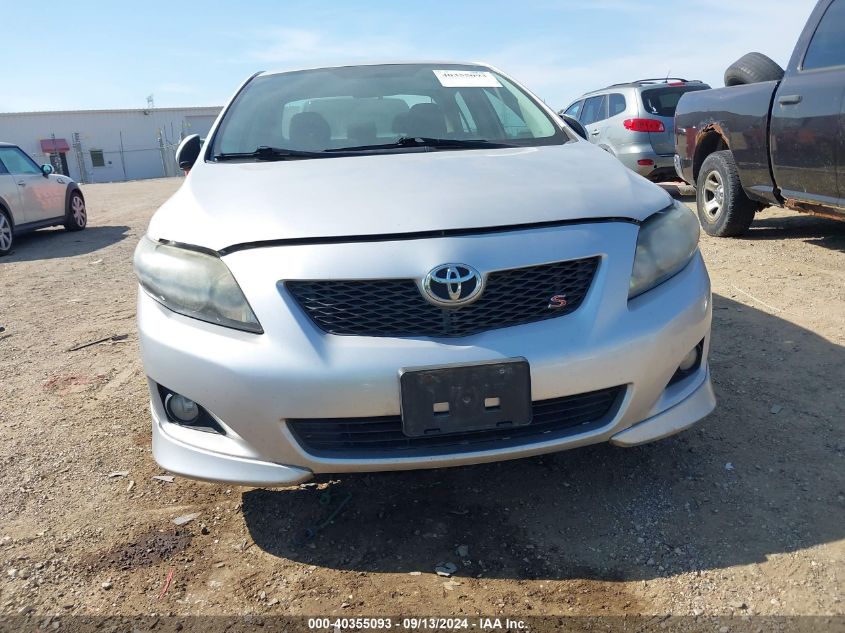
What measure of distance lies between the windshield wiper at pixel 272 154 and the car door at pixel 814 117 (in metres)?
3.53

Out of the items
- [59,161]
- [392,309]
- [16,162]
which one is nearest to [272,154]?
[392,309]

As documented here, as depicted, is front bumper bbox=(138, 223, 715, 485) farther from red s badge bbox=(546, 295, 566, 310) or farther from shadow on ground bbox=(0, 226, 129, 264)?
shadow on ground bbox=(0, 226, 129, 264)

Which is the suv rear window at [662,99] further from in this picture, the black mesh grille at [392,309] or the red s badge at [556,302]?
the black mesh grille at [392,309]

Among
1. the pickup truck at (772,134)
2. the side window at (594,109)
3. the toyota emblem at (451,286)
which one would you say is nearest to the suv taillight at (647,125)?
the side window at (594,109)

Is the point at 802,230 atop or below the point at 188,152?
below

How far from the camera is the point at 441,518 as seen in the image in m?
2.28

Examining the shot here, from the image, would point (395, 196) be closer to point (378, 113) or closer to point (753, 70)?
point (378, 113)

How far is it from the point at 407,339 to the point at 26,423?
7.61 ft

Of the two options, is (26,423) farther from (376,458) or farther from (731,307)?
(731,307)

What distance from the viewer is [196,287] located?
Answer: 6.72ft

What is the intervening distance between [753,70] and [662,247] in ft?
14.9

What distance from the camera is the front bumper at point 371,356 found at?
187 centimetres

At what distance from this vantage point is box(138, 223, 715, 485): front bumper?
1.87 metres

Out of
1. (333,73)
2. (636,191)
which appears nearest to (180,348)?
(636,191)
